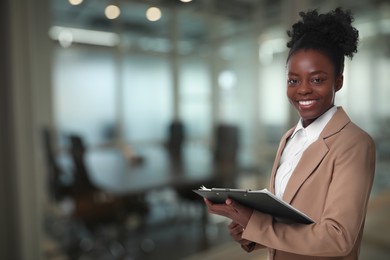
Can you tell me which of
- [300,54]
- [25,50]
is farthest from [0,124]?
[300,54]

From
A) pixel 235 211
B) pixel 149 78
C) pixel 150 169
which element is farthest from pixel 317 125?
pixel 149 78

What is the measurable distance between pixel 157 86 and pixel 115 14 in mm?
805

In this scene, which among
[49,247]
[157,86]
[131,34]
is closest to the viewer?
[49,247]

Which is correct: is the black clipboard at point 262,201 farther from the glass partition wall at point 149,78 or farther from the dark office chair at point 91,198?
the dark office chair at point 91,198

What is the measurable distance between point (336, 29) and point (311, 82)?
0.20 feet

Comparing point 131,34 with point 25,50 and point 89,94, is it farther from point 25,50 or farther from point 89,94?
point 25,50

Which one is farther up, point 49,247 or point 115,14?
point 115,14

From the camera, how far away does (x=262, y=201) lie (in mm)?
377

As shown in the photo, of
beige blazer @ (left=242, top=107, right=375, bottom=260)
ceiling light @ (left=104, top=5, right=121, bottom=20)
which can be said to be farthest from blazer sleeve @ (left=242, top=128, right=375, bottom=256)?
ceiling light @ (left=104, top=5, right=121, bottom=20)

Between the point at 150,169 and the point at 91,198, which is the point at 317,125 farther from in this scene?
the point at 91,198

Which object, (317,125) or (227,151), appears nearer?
(317,125)

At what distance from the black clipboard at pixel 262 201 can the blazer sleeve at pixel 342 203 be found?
0.02m

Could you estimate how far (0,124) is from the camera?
208cm

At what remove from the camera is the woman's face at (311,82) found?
1.16ft
